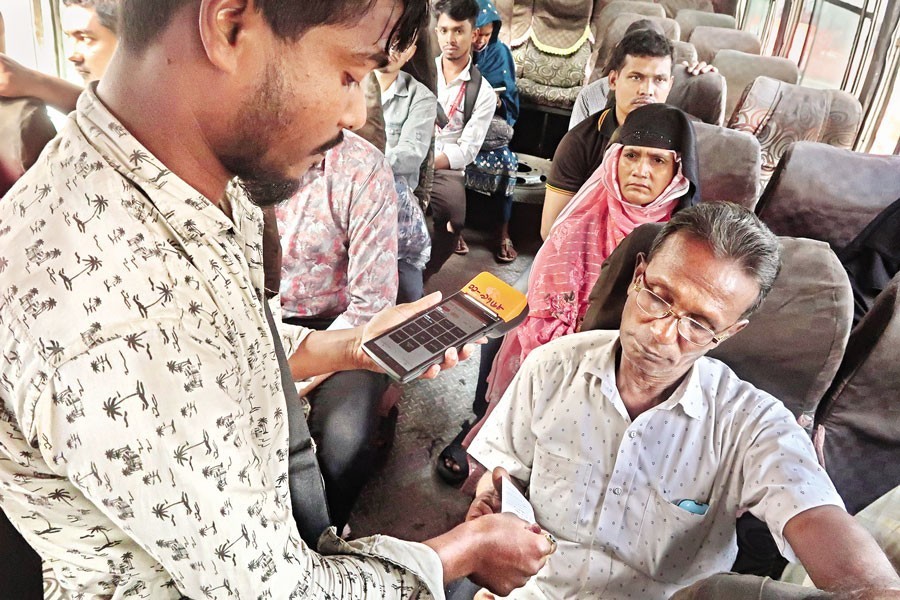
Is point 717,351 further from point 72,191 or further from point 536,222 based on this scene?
point 536,222

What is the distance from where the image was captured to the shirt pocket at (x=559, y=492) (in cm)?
128

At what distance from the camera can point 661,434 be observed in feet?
4.04

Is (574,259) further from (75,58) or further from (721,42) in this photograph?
(721,42)

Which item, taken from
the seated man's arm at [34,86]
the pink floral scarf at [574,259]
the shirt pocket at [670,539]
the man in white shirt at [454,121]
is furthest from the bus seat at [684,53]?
the seated man's arm at [34,86]

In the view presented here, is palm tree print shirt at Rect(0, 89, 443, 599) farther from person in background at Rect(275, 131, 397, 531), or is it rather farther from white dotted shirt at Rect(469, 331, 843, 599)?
person in background at Rect(275, 131, 397, 531)

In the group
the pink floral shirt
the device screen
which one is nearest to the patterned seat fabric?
the pink floral shirt

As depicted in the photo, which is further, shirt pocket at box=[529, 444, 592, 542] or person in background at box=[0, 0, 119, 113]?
person in background at box=[0, 0, 119, 113]

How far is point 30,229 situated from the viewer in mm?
556

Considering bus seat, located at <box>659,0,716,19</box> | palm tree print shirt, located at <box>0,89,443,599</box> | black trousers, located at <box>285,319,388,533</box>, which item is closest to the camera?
palm tree print shirt, located at <box>0,89,443,599</box>

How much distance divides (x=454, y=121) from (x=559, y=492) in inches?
101

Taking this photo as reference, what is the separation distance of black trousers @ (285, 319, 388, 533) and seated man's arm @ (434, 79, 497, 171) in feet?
6.13

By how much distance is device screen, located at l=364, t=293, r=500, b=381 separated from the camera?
3.43ft

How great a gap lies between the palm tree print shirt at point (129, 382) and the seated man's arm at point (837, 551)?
0.78 metres

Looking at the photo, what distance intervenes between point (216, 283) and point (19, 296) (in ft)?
0.54
